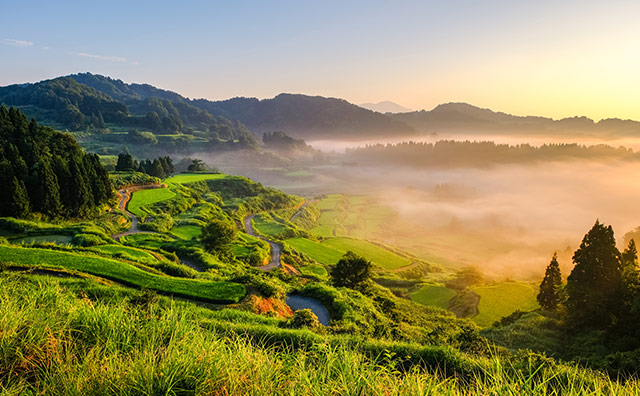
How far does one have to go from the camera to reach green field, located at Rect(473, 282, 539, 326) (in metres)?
45.4

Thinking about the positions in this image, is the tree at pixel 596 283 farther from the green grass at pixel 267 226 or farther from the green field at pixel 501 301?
the green grass at pixel 267 226

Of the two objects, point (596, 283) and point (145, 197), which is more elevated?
point (145, 197)

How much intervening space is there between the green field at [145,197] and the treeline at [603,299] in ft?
218

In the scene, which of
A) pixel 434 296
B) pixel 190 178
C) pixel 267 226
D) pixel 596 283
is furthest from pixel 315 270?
pixel 190 178

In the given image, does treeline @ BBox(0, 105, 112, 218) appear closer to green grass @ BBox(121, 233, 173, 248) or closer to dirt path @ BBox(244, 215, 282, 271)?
green grass @ BBox(121, 233, 173, 248)

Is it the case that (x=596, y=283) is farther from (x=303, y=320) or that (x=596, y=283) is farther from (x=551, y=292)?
(x=303, y=320)

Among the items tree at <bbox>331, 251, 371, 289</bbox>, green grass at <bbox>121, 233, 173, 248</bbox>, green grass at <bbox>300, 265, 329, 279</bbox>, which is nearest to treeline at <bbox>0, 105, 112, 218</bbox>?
green grass at <bbox>121, 233, 173, 248</bbox>

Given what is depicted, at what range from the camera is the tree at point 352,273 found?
129 ft

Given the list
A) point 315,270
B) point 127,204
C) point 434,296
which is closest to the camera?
point 434,296

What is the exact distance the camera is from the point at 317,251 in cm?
8556

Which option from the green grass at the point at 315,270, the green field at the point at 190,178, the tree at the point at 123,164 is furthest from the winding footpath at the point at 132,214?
the green grass at the point at 315,270

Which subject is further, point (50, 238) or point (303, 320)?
point (50, 238)

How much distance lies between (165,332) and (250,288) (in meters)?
18.9

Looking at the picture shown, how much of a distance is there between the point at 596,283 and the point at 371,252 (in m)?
69.0
